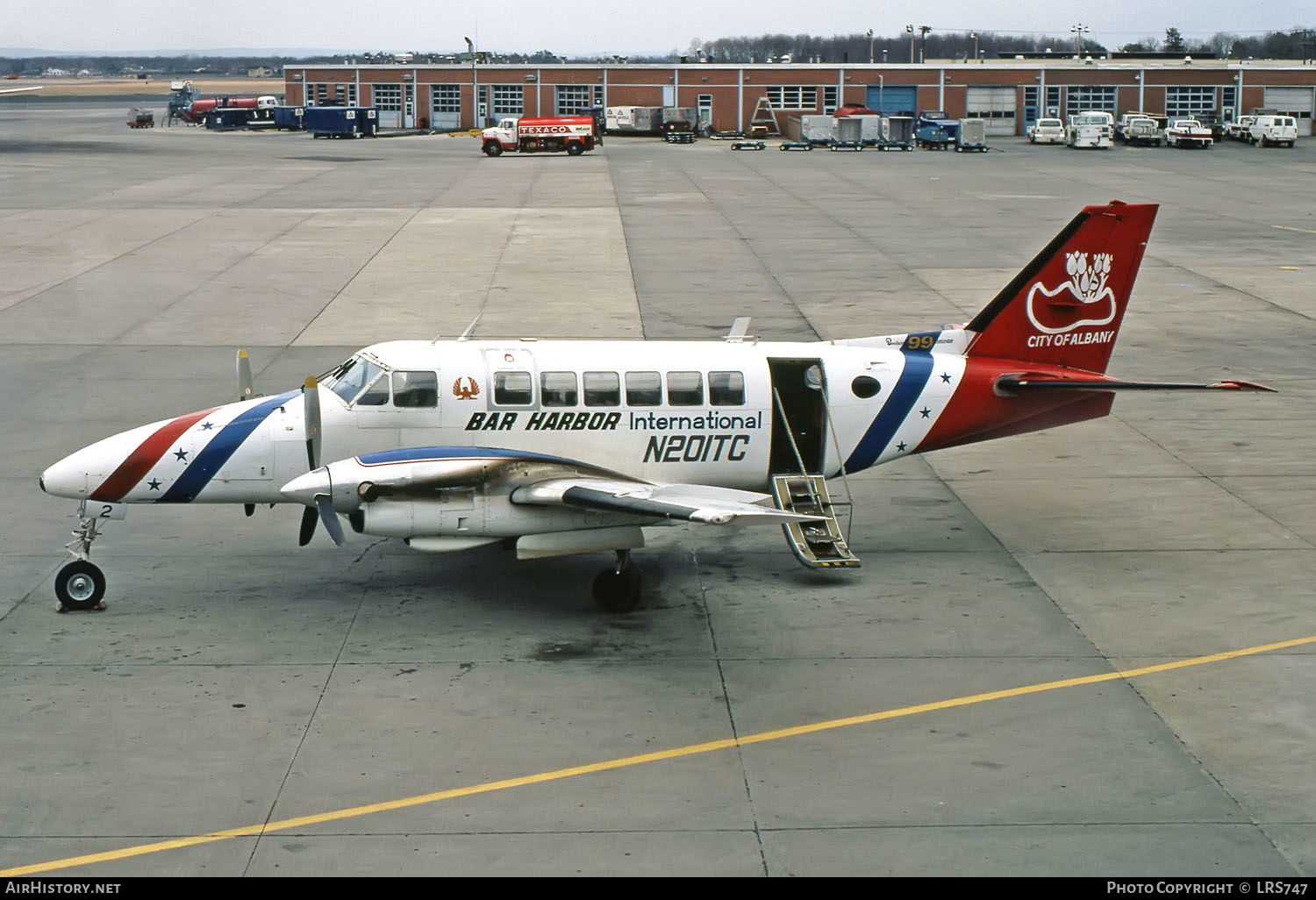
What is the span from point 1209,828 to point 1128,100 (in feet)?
416

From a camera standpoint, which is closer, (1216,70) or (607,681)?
(607,681)

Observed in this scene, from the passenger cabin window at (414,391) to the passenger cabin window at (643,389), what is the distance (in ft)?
8.17

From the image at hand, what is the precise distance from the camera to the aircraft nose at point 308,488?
52.9 feet

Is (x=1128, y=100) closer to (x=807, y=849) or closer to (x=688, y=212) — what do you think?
(x=688, y=212)

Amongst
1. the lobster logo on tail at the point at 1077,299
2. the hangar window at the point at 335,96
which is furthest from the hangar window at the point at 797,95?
the lobster logo on tail at the point at 1077,299

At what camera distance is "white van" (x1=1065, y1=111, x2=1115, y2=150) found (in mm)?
99938

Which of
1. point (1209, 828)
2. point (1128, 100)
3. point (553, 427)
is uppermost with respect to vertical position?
point (1128, 100)

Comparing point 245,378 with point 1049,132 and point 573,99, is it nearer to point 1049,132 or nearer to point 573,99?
point 1049,132

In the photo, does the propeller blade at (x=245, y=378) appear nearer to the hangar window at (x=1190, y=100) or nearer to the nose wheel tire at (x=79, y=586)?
the nose wheel tire at (x=79, y=586)

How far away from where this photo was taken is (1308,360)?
31453mm

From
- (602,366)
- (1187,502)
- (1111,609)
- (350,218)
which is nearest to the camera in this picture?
(1111,609)

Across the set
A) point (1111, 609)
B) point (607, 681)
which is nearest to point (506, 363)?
point (607, 681)

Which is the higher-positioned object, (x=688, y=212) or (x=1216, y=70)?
(x=1216, y=70)

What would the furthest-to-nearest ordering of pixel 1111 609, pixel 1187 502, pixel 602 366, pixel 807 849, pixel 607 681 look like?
pixel 1187 502, pixel 602 366, pixel 1111 609, pixel 607 681, pixel 807 849
